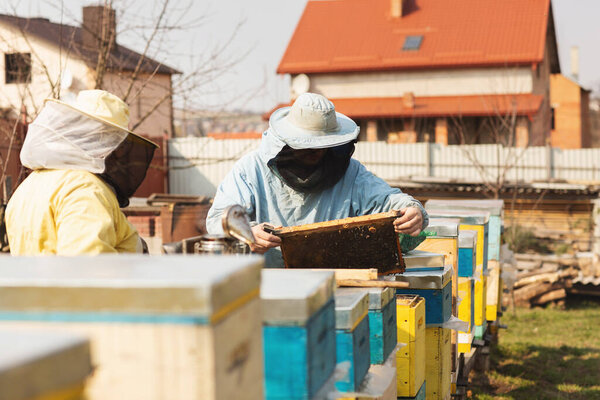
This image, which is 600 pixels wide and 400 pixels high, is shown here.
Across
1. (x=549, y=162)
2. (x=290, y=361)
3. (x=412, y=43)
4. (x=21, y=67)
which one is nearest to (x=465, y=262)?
(x=290, y=361)

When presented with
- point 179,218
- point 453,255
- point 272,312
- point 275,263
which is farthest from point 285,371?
point 179,218

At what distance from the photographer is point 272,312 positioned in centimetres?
167

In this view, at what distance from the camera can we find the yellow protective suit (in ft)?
7.70

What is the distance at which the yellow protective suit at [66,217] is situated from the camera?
2346 millimetres

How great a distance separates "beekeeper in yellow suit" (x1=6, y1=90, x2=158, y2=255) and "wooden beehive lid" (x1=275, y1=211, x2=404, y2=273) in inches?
27.4

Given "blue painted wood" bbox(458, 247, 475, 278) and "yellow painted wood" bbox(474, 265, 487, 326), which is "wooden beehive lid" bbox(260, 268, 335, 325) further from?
"yellow painted wood" bbox(474, 265, 487, 326)

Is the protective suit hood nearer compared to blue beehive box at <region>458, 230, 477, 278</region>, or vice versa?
the protective suit hood

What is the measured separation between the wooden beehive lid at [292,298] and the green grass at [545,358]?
5.24 meters

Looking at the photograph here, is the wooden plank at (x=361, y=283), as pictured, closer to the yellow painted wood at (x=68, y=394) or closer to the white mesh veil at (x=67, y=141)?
the white mesh veil at (x=67, y=141)

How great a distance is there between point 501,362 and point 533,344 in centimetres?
112

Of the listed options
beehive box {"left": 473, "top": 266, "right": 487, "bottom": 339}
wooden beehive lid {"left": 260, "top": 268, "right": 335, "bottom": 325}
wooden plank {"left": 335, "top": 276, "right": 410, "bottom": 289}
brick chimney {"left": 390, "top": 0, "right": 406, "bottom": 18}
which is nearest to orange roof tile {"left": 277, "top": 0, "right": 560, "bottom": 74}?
brick chimney {"left": 390, "top": 0, "right": 406, "bottom": 18}

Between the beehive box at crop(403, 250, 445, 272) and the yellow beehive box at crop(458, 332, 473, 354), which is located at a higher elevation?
the beehive box at crop(403, 250, 445, 272)

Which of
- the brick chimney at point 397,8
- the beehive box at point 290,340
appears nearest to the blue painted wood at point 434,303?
the beehive box at point 290,340

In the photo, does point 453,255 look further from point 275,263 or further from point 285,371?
point 285,371
